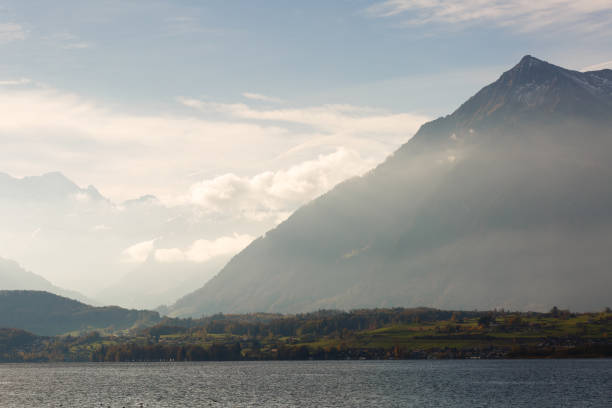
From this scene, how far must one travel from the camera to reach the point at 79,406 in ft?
639

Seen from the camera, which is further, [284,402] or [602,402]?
[284,402]

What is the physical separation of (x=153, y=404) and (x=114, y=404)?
10843mm

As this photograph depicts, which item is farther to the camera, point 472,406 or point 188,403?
point 188,403

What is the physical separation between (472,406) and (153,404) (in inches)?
3211

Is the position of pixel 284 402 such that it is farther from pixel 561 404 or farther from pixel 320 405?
pixel 561 404

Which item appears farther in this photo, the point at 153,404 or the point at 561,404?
the point at 153,404

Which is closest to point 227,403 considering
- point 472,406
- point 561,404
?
point 472,406

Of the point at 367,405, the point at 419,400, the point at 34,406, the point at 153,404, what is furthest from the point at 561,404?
the point at 34,406

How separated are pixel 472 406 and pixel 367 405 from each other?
84.0ft

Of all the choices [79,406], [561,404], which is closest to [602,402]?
[561,404]

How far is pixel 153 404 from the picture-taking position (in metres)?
196

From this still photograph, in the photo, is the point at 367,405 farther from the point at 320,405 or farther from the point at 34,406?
the point at 34,406

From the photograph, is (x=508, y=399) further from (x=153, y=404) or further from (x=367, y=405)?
(x=153, y=404)

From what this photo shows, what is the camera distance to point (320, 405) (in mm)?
187625
